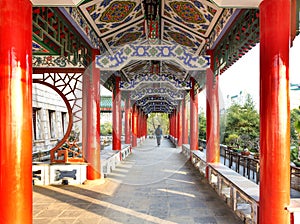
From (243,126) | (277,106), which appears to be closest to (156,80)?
(277,106)

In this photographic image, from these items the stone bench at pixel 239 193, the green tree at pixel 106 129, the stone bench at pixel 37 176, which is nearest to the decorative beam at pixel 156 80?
the stone bench at pixel 37 176

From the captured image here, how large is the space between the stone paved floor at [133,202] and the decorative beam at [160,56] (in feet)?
9.05

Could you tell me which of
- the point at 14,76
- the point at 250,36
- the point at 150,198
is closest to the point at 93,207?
the point at 150,198

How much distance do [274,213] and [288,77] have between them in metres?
1.52

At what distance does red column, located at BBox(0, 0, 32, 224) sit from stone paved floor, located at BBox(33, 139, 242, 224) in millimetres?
1723

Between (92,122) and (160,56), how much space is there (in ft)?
7.89

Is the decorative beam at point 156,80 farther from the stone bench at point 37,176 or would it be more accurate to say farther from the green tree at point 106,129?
the green tree at point 106,129

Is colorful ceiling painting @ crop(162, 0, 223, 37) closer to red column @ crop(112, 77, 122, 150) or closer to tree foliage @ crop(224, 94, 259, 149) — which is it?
red column @ crop(112, 77, 122, 150)

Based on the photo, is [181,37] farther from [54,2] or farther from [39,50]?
[54,2]

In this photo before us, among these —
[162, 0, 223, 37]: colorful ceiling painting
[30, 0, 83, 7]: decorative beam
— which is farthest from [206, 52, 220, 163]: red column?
[30, 0, 83, 7]: decorative beam

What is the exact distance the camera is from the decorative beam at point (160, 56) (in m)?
6.59

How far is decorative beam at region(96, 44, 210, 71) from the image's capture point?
6594mm

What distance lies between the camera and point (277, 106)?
3.32m

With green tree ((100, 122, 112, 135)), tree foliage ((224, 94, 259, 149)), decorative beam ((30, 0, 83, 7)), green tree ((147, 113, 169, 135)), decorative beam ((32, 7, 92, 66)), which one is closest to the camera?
decorative beam ((30, 0, 83, 7))
